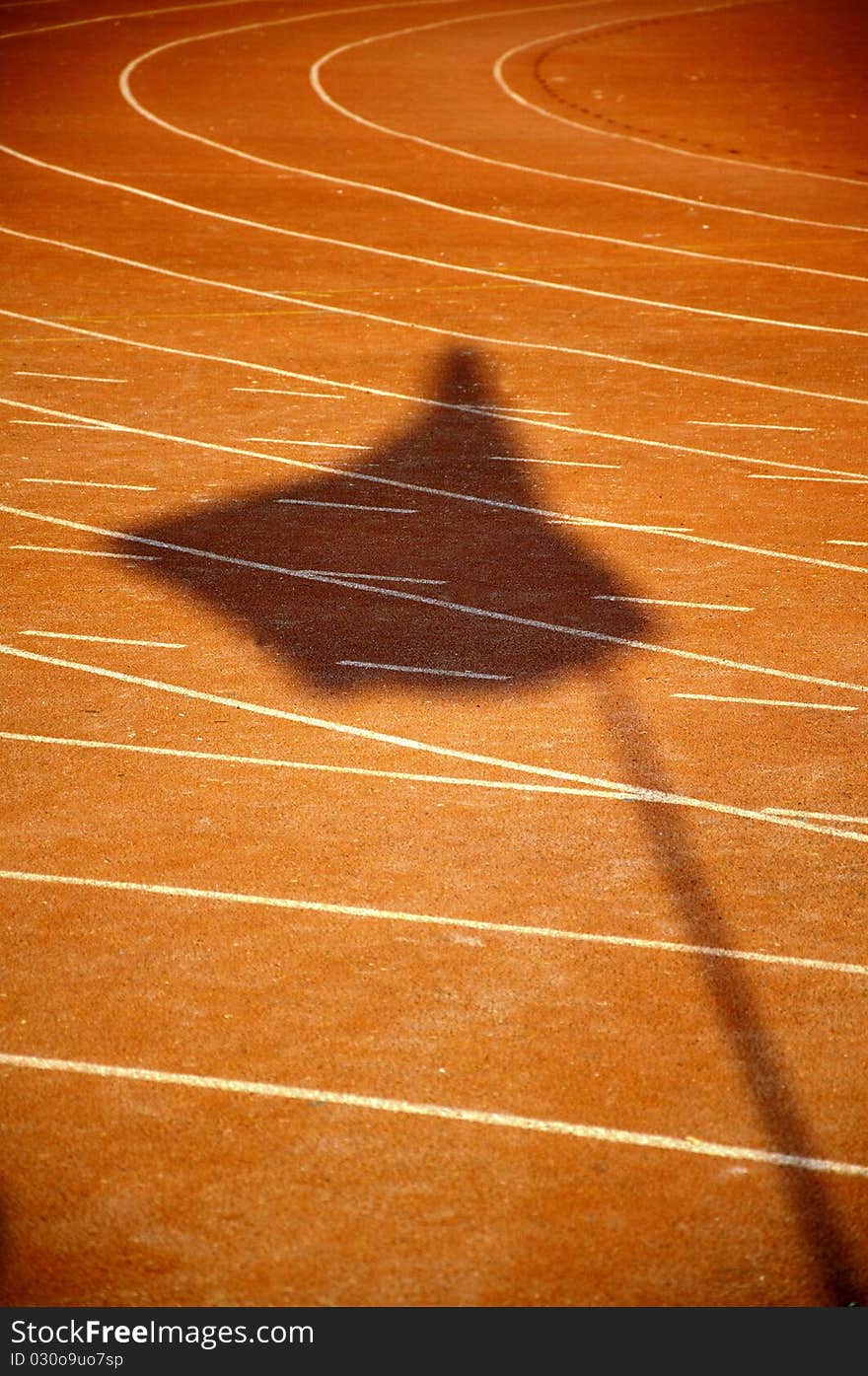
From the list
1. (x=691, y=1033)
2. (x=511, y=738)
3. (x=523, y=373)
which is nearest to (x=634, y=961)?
(x=691, y=1033)

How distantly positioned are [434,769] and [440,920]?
0.99 m

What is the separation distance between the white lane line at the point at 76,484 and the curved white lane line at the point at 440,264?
5.26 m

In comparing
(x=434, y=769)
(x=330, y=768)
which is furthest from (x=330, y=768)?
(x=434, y=769)

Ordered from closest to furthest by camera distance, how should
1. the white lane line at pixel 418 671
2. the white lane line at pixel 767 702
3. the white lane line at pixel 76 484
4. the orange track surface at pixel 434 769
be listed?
the orange track surface at pixel 434 769 < the white lane line at pixel 767 702 < the white lane line at pixel 418 671 < the white lane line at pixel 76 484

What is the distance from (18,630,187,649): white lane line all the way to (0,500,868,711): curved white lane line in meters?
0.94

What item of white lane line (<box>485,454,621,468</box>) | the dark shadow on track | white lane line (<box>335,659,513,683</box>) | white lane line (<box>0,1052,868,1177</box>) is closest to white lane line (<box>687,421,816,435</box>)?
white lane line (<box>485,454,621,468</box>)

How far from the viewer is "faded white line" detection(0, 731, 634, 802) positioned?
545cm

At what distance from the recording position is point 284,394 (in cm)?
1044

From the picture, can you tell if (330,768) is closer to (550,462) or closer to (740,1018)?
(740,1018)

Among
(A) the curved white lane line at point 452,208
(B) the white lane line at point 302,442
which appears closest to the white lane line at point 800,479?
(B) the white lane line at point 302,442

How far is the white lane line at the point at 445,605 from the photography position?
20.9 feet

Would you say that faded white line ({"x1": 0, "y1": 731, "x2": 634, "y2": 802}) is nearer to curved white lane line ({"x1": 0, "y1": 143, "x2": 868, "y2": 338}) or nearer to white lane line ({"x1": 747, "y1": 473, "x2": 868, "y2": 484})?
white lane line ({"x1": 747, "y1": 473, "x2": 868, "y2": 484})

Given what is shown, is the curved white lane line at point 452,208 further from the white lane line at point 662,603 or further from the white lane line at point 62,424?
the white lane line at point 662,603

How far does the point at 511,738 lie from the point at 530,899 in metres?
1.12
